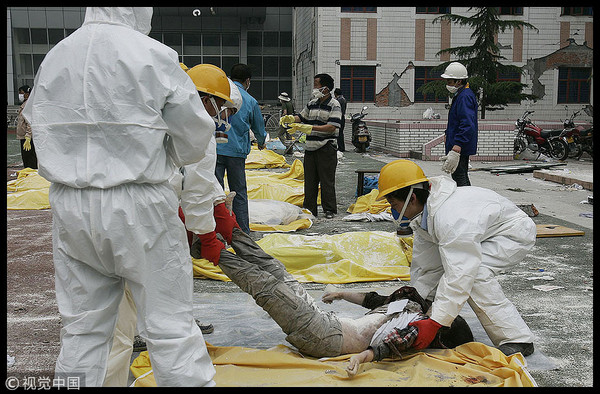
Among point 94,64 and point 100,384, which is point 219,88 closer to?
point 94,64

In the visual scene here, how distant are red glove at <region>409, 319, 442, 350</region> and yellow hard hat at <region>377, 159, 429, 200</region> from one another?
0.70m

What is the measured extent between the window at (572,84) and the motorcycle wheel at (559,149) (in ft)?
32.4

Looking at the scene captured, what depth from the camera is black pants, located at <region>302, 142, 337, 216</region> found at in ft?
26.2

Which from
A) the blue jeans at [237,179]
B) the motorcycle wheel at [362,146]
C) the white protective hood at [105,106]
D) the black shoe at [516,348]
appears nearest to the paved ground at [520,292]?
the black shoe at [516,348]

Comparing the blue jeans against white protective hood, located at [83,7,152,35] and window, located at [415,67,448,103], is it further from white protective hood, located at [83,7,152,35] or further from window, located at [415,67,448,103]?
window, located at [415,67,448,103]

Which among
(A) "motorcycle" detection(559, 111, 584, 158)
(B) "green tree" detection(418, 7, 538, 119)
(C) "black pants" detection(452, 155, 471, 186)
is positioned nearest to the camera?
(C) "black pants" detection(452, 155, 471, 186)

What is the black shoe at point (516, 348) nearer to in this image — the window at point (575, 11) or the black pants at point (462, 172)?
the black pants at point (462, 172)

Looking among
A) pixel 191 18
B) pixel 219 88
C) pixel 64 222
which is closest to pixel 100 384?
pixel 64 222

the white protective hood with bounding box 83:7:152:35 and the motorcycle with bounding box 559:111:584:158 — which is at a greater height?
the white protective hood with bounding box 83:7:152:35

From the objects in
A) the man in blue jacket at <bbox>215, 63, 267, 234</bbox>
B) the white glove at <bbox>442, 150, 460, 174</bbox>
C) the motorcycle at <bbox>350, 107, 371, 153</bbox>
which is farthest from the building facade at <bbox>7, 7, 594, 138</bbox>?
the man in blue jacket at <bbox>215, 63, 267, 234</bbox>

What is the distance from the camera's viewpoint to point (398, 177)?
3.48 m

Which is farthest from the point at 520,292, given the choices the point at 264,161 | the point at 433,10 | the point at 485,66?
the point at 433,10

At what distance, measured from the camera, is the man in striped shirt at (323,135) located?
26.0 ft

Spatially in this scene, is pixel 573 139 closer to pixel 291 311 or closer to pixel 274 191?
pixel 274 191
